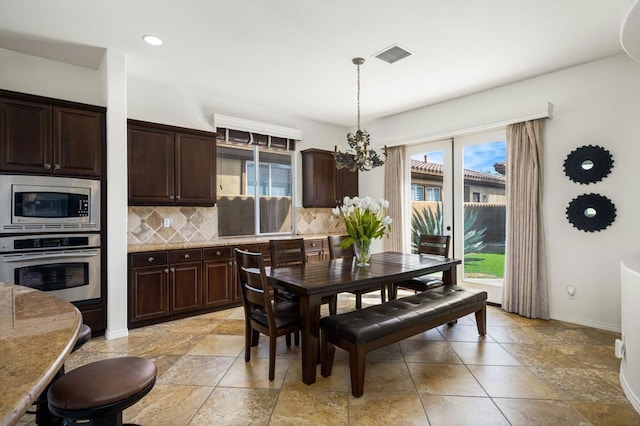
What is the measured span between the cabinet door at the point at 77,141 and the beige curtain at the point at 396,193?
4.07 m

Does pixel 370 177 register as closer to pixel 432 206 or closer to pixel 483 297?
pixel 432 206

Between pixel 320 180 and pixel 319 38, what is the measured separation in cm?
271

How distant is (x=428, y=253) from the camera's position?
13.3 feet

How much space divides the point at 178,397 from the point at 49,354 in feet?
5.53

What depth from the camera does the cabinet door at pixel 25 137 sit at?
9.39 feet

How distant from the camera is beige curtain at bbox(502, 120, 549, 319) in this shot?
383 cm

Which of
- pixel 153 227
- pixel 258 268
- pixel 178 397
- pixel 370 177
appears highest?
pixel 370 177

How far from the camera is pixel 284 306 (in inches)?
111

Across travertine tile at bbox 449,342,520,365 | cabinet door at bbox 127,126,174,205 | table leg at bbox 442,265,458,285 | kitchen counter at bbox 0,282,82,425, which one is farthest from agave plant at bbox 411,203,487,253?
kitchen counter at bbox 0,282,82,425

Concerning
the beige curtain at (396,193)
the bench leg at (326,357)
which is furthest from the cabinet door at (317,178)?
the bench leg at (326,357)

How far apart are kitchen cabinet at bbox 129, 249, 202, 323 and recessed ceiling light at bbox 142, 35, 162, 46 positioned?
215 cm

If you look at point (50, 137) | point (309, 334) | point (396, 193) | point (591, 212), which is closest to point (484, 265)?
→ point (591, 212)

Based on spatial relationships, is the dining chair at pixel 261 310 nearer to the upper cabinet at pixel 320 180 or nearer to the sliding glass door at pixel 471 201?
the upper cabinet at pixel 320 180

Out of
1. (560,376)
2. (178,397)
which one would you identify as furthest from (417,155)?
(178,397)
